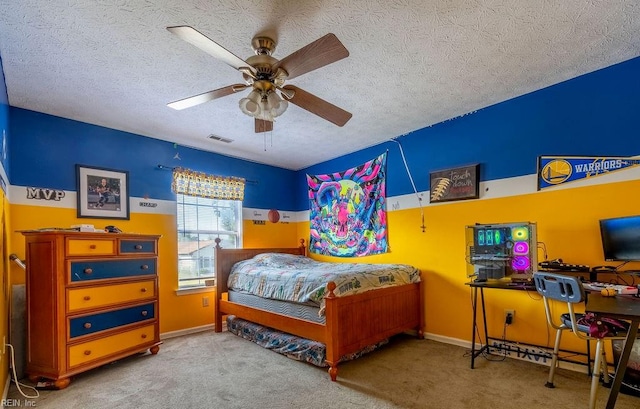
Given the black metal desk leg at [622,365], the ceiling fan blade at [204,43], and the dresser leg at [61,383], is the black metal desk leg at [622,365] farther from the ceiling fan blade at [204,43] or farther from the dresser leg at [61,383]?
the dresser leg at [61,383]

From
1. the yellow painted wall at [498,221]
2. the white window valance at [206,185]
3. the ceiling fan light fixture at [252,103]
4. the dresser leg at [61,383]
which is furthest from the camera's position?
the white window valance at [206,185]

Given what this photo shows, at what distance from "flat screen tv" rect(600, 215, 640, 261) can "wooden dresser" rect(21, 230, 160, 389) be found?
12.7ft

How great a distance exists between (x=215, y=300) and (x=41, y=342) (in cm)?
176

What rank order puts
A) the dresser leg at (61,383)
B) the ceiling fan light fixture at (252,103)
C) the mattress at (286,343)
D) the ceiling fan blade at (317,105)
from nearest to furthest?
the ceiling fan light fixture at (252,103)
the ceiling fan blade at (317,105)
the dresser leg at (61,383)
the mattress at (286,343)

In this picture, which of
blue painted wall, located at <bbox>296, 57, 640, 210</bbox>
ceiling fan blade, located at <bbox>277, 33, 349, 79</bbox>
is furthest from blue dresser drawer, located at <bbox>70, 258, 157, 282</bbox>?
blue painted wall, located at <bbox>296, 57, 640, 210</bbox>

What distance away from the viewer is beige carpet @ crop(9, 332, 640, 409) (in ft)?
6.95

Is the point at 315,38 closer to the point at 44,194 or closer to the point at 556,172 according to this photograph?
the point at 556,172

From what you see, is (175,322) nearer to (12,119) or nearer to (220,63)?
(12,119)

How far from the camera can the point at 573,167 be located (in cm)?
257

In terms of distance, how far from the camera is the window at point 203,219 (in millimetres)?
3893

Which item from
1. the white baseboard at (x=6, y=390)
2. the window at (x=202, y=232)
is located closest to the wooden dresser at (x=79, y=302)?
the white baseboard at (x=6, y=390)

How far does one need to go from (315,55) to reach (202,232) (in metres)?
3.10

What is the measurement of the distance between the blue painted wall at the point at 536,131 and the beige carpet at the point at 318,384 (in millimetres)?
1736

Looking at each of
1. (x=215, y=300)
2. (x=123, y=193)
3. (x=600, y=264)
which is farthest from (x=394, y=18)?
(x=215, y=300)
